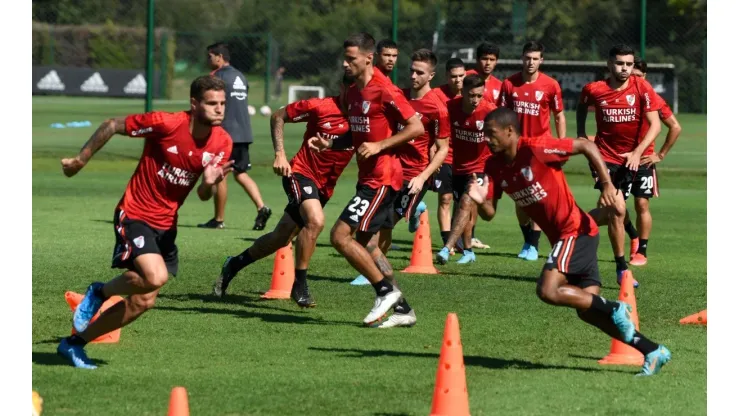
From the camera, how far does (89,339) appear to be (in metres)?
8.49

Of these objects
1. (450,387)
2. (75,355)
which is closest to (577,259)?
(450,387)

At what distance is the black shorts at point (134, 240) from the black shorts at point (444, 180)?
→ 6.20m

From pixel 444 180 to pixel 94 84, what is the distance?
34.8 m

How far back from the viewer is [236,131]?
1708 cm

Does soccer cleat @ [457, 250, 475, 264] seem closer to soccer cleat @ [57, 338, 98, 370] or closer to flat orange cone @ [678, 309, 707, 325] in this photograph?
flat orange cone @ [678, 309, 707, 325]

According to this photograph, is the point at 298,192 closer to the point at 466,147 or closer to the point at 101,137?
the point at 101,137

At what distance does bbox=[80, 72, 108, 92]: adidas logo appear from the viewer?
4747 cm

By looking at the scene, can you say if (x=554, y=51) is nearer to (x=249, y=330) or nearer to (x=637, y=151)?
(x=637, y=151)

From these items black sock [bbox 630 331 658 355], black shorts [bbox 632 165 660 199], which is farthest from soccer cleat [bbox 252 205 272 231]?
black sock [bbox 630 331 658 355]

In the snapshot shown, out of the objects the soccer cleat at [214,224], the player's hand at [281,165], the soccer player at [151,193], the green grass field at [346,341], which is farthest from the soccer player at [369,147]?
the soccer cleat at [214,224]

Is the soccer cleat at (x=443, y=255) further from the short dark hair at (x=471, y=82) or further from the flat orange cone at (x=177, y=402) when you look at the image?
the flat orange cone at (x=177, y=402)

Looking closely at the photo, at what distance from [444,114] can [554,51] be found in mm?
26774

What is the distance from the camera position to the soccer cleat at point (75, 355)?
27.2ft
